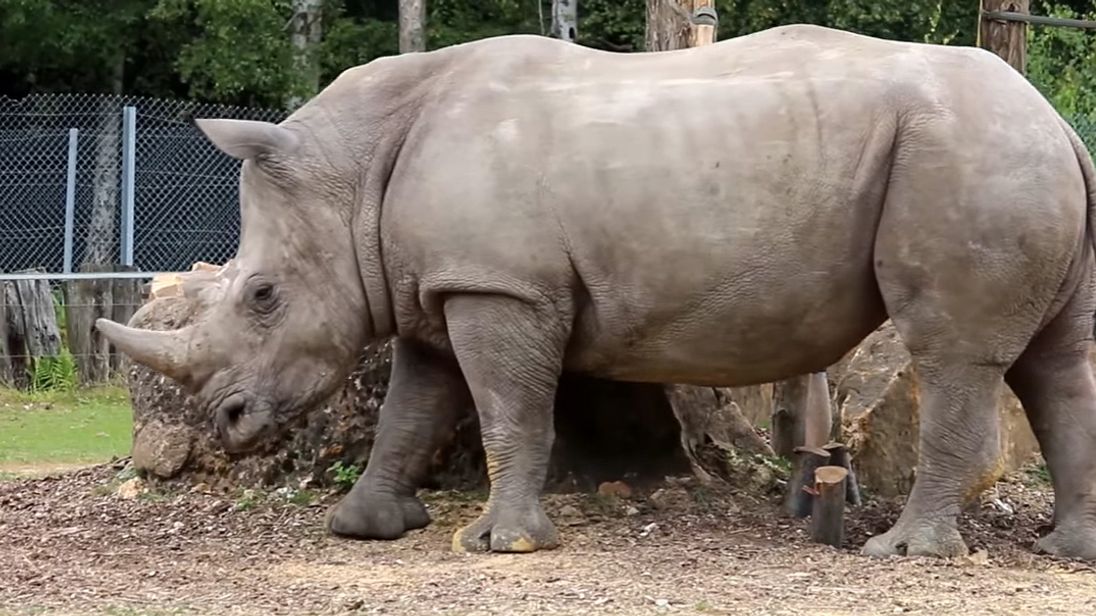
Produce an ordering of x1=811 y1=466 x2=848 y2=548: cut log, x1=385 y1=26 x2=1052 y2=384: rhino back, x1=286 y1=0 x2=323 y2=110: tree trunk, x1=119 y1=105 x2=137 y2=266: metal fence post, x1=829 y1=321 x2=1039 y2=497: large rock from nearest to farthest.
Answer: x1=385 y1=26 x2=1052 y2=384: rhino back → x1=811 y1=466 x2=848 y2=548: cut log → x1=829 y1=321 x2=1039 y2=497: large rock → x1=119 y1=105 x2=137 y2=266: metal fence post → x1=286 y1=0 x2=323 y2=110: tree trunk

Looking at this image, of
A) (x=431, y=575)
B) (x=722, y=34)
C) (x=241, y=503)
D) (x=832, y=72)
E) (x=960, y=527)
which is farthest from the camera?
(x=722, y=34)

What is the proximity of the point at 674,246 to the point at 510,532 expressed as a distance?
48.8 inches

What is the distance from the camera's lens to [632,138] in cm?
763

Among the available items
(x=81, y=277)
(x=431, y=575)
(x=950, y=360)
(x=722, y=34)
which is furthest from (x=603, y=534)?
(x=722, y=34)

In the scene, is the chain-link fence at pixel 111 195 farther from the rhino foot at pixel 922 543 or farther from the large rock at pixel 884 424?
the rhino foot at pixel 922 543

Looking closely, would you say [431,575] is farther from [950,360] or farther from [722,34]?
[722,34]

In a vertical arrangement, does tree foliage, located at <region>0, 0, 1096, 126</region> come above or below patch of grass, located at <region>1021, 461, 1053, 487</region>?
above

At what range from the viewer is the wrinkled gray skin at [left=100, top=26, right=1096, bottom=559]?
743cm

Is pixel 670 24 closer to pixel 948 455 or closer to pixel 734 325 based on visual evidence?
pixel 734 325

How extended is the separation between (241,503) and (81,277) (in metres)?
8.12

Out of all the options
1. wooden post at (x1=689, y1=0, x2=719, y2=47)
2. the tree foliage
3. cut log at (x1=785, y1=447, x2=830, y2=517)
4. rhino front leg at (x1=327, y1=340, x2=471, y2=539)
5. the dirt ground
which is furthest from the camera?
the tree foliage

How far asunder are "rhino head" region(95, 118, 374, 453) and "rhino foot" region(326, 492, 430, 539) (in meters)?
0.48

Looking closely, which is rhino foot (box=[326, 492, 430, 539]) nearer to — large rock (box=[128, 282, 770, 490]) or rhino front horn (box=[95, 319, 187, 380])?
large rock (box=[128, 282, 770, 490])

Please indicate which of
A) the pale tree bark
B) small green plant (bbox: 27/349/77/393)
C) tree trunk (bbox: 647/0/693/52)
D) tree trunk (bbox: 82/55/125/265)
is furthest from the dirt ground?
the pale tree bark
